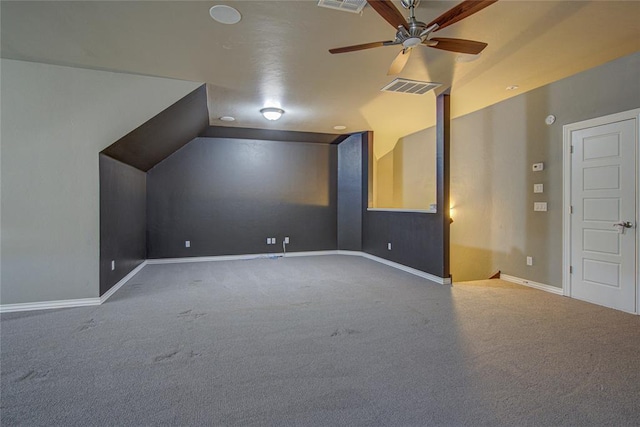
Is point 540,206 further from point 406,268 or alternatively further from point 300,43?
point 300,43

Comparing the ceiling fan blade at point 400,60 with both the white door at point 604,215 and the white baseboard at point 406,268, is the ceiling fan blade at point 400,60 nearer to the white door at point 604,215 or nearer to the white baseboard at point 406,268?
the white door at point 604,215

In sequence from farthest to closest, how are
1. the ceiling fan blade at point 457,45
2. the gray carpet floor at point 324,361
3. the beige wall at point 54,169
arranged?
the beige wall at point 54,169 < the ceiling fan blade at point 457,45 < the gray carpet floor at point 324,361

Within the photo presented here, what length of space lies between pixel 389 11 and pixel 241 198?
16.7 ft

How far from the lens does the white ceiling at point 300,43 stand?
2.47 metres

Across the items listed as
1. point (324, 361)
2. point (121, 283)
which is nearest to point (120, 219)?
point (121, 283)

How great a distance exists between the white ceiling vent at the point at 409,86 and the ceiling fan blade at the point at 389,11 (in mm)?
1637

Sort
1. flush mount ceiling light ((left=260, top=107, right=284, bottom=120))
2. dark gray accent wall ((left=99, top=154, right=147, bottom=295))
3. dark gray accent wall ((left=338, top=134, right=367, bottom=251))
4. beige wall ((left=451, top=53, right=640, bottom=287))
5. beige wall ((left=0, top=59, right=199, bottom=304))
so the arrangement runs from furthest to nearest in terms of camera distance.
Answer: dark gray accent wall ((left=338, top=134, right=367, bottom=251))
flush mount ceiling light ((left=260, top=107, right=284, bottom=120))
dark gray accent wall ((left=99, top=154, right=147, bottom=295))
beige wall ((left=451, top=53, right=640, bottom=287))
beige wall ((left=0, top=59, right=199, bottom=304))

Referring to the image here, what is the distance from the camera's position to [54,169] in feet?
11.2

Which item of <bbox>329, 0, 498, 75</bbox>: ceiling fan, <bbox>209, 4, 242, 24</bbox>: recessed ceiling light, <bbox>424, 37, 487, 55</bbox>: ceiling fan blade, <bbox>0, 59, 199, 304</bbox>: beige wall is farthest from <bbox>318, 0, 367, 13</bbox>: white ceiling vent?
<bbox>0, 59, 199, 304</bbox>: beige wall

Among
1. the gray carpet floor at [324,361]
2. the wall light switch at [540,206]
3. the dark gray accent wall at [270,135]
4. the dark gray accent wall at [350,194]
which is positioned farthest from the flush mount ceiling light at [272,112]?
the wall light switch at [540,206]

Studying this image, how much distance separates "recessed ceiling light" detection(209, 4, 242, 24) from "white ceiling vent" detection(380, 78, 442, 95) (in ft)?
6.71

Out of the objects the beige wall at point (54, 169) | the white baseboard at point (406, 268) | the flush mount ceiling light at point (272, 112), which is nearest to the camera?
the beige wall at point (54, 169)

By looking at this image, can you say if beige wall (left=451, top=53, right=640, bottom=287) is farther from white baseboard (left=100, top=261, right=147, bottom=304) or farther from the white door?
white baseboard (left=100, top=261, right=147, bottom=304)

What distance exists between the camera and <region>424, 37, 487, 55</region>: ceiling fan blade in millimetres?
2445
